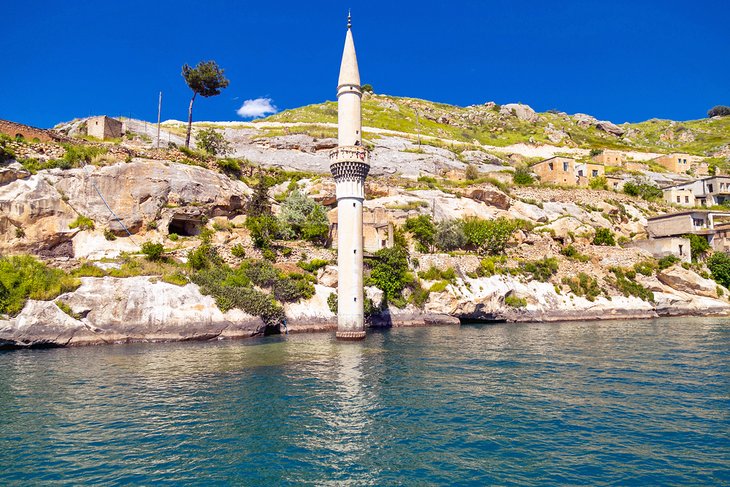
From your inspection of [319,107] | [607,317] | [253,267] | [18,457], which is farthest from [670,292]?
[319,107]

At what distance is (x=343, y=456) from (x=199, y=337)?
22254 mm

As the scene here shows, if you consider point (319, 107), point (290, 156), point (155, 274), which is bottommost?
point (155, 274)

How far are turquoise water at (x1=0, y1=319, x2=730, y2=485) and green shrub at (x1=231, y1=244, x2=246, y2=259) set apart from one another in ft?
44.2

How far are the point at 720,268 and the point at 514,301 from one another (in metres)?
25.5

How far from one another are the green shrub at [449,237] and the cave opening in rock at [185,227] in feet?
77.6

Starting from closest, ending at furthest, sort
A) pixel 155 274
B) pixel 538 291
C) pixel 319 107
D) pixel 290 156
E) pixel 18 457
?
pixel 18 457, pixel 155 274, pixel 538 291, pixel 290 156, pixel 319 107

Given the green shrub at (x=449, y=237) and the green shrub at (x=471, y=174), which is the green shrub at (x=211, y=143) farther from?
the green shrub at (x=471, y=174)

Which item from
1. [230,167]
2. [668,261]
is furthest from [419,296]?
[668,261]

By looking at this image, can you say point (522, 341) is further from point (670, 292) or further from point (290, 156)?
point (290, 156)

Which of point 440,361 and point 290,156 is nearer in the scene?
point 440,361

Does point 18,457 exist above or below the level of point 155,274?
below

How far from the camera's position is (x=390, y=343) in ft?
98.7

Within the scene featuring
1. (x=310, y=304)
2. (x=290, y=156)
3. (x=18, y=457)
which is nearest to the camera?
(x=18, y=457)

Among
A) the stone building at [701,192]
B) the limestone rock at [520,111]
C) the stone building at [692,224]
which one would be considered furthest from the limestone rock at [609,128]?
the stone building at [692,224]
